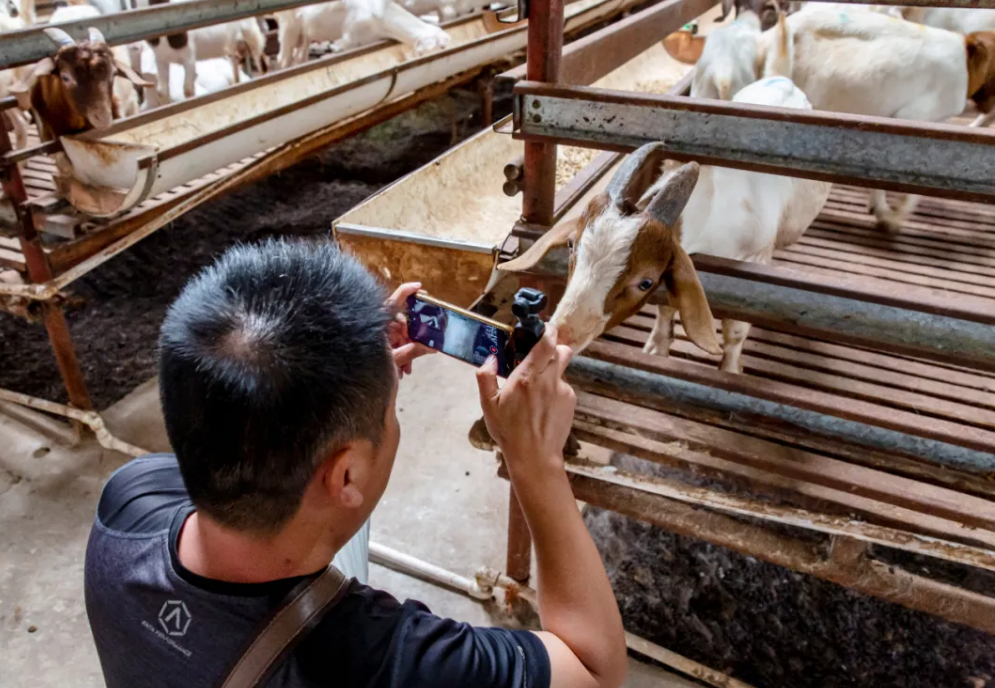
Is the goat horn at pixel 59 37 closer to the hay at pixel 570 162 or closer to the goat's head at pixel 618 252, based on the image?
the goat's head at pixel 618 252

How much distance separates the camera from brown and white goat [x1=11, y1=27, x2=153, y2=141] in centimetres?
325

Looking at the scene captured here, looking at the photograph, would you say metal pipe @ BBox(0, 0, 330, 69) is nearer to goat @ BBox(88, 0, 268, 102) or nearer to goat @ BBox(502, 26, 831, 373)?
goat @ BBox(88, 0, 268, 102)

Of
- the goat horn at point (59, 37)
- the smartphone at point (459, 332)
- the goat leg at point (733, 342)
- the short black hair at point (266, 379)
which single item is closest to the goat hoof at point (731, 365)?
the goat leg at point (733, 342)

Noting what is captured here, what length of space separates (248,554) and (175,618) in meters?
0.14

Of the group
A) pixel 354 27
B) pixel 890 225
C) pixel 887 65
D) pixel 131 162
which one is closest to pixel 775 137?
pixel 890 225

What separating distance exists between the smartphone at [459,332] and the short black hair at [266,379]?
23 centimetres

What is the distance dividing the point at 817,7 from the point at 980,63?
3.38 feet

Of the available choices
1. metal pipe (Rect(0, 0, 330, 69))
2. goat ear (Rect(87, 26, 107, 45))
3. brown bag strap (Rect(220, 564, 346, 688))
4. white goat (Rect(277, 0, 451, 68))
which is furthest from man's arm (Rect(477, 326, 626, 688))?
white goat (Rect(277, 0, 451, 68))

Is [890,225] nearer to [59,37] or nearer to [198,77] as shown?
[59,37]

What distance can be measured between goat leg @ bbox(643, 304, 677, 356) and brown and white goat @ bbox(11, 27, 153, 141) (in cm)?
278

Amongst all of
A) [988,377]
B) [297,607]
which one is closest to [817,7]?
[988,377]

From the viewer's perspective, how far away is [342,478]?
971 millimetres

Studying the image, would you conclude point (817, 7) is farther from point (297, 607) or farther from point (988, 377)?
point (297, 607)

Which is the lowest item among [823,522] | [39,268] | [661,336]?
[823,522]
